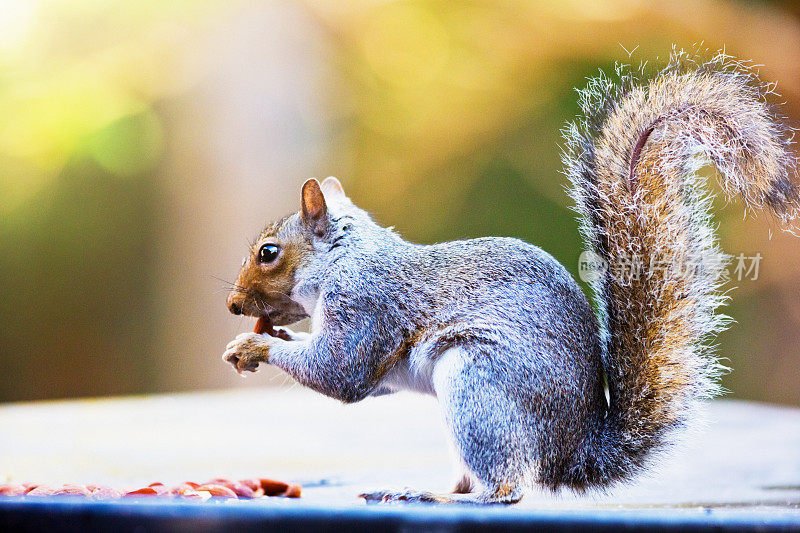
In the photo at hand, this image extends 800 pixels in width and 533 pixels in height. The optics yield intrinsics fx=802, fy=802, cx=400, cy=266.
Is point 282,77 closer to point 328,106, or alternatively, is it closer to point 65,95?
point 328,106

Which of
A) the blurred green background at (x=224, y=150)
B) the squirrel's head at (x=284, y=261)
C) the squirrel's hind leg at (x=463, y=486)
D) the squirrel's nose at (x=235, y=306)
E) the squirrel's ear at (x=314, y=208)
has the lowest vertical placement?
the squirrel's hind leg at (x=463, y=486)

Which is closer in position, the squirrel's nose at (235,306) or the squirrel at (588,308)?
the squirrel at (588,308)

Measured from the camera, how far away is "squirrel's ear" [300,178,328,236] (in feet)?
3.80

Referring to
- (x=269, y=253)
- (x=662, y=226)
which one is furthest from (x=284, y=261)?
(x=662, y=226)

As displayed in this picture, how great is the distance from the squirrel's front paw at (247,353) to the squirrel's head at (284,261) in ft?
0.26

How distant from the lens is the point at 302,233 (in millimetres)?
1192

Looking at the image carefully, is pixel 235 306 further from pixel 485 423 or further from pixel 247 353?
pixel 485 423

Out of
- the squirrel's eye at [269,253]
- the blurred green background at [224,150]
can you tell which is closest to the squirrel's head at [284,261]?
the squirrel's eye at [269,253]

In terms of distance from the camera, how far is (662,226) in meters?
1.08

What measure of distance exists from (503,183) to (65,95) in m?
1.87

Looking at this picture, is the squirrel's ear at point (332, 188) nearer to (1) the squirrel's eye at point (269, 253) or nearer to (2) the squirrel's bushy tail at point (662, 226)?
(1) the squirrel's eye at point (269, 253)

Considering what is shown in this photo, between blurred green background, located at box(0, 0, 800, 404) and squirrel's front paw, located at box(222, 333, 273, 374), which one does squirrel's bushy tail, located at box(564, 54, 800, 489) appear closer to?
squirrel's front paw, located at box(222, 333, 273, 374)

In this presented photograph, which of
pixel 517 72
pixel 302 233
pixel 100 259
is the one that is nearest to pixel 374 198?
pixel 517 72

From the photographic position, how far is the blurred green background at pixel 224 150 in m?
3.25
